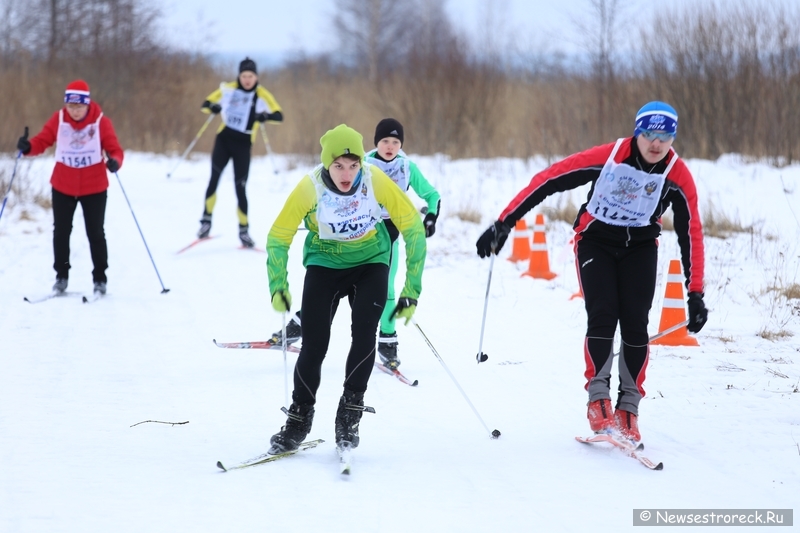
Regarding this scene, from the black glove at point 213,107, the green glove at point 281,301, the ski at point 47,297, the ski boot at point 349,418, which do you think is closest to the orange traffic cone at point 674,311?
the ski boot at point 349,418

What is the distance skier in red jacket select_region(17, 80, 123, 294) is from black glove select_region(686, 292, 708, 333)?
18.8 ft

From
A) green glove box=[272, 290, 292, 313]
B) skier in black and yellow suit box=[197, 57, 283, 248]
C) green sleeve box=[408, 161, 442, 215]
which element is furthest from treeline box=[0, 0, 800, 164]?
green glove box=[272, 290, 292, 313]

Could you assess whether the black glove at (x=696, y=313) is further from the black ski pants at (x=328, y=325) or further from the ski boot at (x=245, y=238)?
the ski boot at (x=245, y=238)

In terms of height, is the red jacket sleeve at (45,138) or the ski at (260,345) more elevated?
the red jacket sleeve at (45,138)

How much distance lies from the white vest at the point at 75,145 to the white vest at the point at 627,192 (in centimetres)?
559

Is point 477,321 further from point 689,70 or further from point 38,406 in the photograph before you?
point 689,70

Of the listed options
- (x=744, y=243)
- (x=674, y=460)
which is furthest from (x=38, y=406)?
(x=744, y=243)

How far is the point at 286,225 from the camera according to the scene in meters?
4.41

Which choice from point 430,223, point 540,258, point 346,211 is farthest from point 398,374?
point 540,258

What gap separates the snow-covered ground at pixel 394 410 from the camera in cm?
393

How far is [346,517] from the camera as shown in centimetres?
380

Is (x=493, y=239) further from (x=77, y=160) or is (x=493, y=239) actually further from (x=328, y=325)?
(x=77, y=160)

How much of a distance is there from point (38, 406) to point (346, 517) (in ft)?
8.38

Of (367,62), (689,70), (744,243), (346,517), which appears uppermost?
(367,62)
